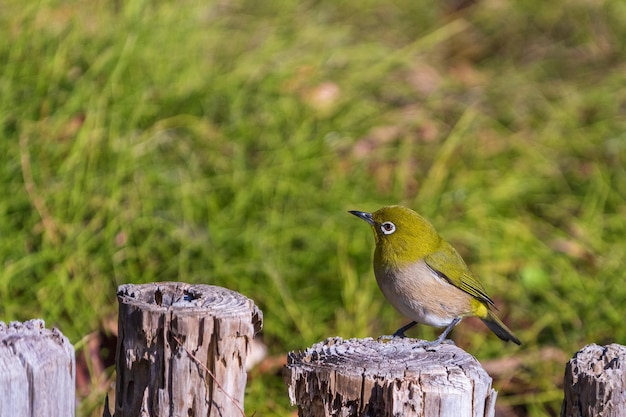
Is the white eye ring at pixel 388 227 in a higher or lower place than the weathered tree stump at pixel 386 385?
lower

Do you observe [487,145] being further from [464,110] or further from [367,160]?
[367,160]

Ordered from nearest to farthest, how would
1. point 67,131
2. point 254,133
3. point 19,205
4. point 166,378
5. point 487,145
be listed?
point 166,378 < point 19,205 < point 67,131 < point 254,133 < point 487,145

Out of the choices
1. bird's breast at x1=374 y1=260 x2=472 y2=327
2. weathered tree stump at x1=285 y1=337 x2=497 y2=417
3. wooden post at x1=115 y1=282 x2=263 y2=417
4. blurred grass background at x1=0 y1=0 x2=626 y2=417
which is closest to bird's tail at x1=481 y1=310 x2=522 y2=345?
bird's breast at x1=374 y1=260 x2=472 y2=327

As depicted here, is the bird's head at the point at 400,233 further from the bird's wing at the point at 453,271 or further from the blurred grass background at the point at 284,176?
the blurred grass background at the point at 284,176

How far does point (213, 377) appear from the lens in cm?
242

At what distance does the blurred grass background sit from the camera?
193 inches

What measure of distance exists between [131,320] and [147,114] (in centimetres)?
316

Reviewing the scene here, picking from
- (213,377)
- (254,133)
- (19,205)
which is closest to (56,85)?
(19,205)

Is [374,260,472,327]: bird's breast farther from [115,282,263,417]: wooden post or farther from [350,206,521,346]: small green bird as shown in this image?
[115,282,263,417]: wooden post

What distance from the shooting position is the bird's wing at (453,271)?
Answer: 384 centimetres

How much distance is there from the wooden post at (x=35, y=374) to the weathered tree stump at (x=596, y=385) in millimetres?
1313

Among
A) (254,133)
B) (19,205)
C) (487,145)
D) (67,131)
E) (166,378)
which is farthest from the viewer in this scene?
(487,145)

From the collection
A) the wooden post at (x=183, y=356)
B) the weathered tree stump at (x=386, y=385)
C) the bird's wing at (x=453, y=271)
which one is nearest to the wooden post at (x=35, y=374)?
the wooden post at (x=183, y=356)

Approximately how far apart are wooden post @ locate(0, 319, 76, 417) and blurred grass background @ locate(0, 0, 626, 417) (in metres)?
2.02
